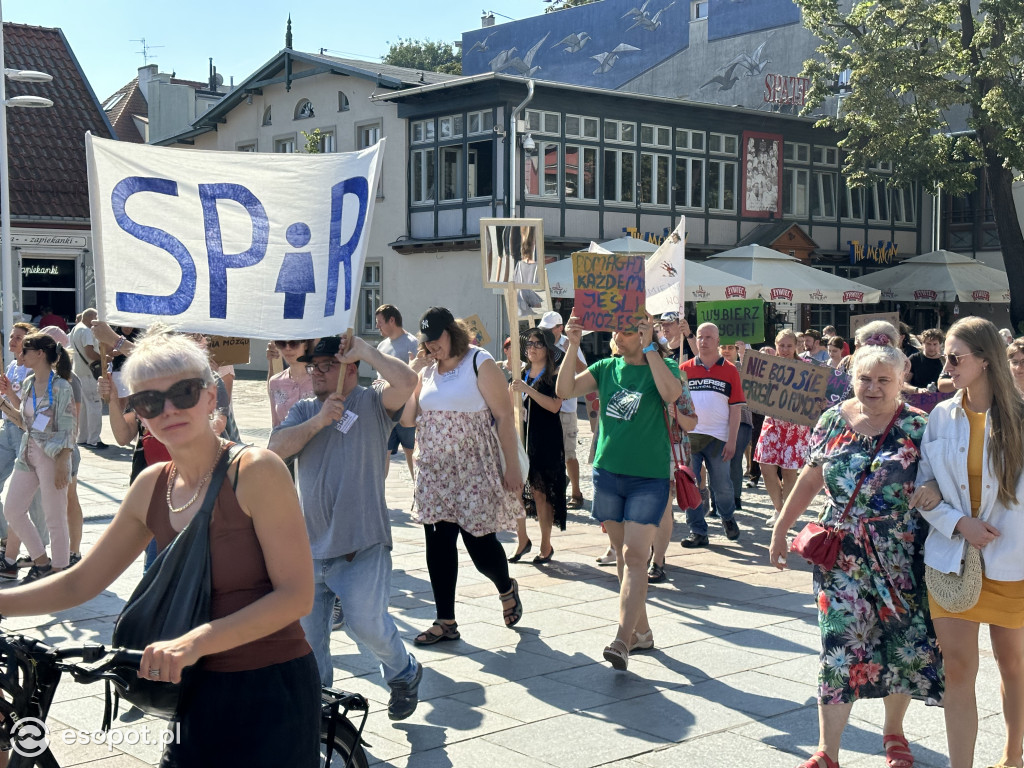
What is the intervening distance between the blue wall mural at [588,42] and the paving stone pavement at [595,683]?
3726cm

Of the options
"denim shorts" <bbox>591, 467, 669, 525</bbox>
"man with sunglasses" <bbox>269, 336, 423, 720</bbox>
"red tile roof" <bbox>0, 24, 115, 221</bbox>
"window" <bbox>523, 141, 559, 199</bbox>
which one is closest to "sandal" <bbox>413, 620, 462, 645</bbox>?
"denim shorts" <bbox>591, 467, 669, 525</bbox>

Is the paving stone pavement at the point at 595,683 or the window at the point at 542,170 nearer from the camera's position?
the paving stone pavement at the point at 595,683

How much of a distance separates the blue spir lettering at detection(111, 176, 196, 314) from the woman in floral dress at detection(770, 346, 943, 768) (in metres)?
2.66

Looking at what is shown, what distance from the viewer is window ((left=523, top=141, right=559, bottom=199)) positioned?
27203 millimetres

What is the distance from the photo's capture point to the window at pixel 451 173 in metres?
28.4

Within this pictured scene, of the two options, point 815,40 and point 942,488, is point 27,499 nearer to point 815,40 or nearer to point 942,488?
point 942,488

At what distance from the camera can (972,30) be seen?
26.8 metres

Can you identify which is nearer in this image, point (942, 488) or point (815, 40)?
point (942, 488)

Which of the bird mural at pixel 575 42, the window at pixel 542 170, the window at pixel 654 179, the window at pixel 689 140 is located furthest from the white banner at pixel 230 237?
the bird mural at pixel 575 42

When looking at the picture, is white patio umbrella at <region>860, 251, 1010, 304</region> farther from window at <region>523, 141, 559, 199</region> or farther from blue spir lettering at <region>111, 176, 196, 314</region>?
blue spir lettering at <region>111, 176, 196, 314</region>

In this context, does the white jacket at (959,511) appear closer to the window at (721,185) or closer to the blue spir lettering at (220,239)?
the blue spir lettering at (220,239)

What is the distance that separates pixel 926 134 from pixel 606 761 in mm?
25344

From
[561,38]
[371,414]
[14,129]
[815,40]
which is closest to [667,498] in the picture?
[371,414]

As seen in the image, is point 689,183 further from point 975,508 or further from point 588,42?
point 975,508
